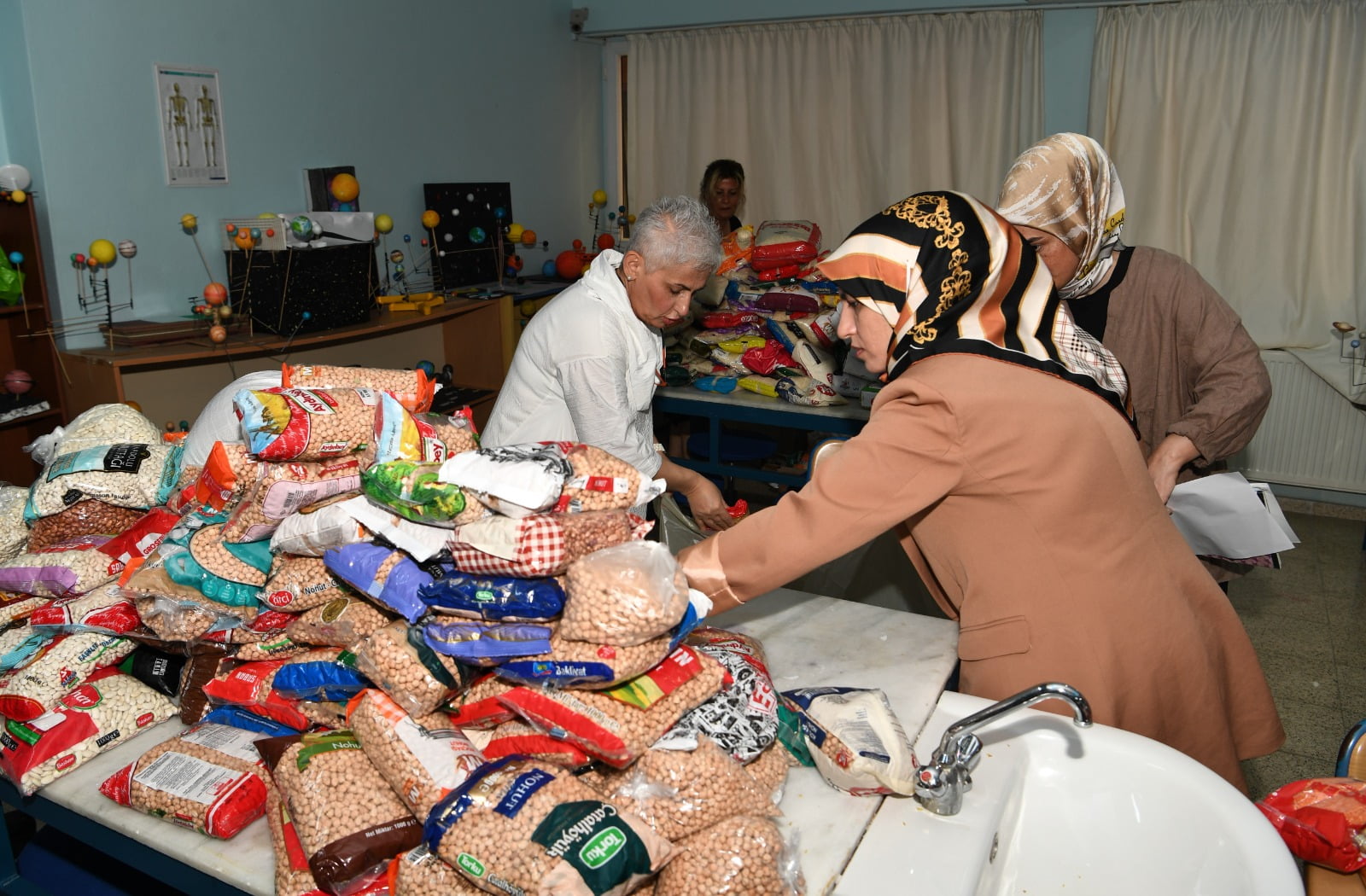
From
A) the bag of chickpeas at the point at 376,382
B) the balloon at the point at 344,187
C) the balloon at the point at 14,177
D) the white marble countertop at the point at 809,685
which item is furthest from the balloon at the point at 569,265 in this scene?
the bag of chickpeas at the point at 376,382

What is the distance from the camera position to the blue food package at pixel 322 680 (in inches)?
51.6

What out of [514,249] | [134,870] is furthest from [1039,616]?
[514,249]

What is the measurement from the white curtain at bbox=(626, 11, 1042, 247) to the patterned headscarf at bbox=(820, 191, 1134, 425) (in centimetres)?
422

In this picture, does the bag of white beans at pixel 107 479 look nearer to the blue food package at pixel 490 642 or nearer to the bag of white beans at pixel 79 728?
the bag of white beans at pixel 79 728

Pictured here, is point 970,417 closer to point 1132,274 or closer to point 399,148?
point 1132,274

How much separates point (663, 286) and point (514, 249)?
3.84 meters

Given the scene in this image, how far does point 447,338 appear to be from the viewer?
5402 mm

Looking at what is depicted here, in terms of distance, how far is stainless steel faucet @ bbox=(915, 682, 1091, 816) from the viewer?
1.23m

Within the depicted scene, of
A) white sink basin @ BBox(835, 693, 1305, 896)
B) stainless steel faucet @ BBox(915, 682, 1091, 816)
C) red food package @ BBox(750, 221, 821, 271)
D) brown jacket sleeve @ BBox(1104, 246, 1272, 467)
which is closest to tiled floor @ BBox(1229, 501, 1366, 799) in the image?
brown jacket sleeve @ BBox(1104, 246, 1272, 467)

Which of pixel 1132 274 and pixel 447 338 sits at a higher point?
pixel 1132 274

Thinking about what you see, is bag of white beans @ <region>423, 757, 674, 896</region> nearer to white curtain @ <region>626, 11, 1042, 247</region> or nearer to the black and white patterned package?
the black and white patterned package

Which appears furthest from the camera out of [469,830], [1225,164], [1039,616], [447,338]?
[447,338]

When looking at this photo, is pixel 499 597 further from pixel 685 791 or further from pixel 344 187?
pixel 344 187

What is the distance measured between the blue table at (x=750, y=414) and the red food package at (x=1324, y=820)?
8.33ft
